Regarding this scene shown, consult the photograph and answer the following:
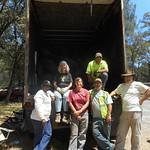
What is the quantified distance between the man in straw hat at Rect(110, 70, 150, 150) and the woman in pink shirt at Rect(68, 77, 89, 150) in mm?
771

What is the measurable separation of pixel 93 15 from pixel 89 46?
2.53 m

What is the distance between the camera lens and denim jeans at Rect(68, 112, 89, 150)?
330 inches

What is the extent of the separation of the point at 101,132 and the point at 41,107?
1396mm

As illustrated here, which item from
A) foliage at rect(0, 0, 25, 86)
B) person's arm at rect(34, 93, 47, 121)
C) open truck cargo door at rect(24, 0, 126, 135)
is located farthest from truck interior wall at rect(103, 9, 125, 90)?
foliage at rect(0, 0, 25, 86)

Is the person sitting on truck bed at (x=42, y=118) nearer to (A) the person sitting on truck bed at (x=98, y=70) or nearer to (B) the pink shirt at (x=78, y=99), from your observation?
(B) the pink shirt at (x=78, y=99)

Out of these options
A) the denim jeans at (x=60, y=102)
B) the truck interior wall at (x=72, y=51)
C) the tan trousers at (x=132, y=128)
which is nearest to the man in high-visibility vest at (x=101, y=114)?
the tan trousers at (x=132, y=128)

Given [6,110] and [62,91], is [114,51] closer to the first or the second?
[62,91]

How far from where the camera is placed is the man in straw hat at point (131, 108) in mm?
8398

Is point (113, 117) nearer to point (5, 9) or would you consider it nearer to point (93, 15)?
point (93, 15)

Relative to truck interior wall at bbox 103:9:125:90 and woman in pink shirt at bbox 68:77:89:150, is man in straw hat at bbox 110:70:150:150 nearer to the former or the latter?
woman in pink shirt at bbox 68:77:89:150

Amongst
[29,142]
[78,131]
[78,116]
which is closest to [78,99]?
[78,116]

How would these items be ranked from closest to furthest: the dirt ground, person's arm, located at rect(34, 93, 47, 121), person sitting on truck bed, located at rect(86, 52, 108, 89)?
1. person's arm, located at rect(34, 93, 47, 121)
2. person sitting on truck bed, located at rect(86, 52, 108, 89)
3. the dirt ground

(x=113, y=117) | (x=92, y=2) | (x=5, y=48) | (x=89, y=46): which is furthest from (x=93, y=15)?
(x=5, y=48)

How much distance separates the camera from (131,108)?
8398 millimetres
